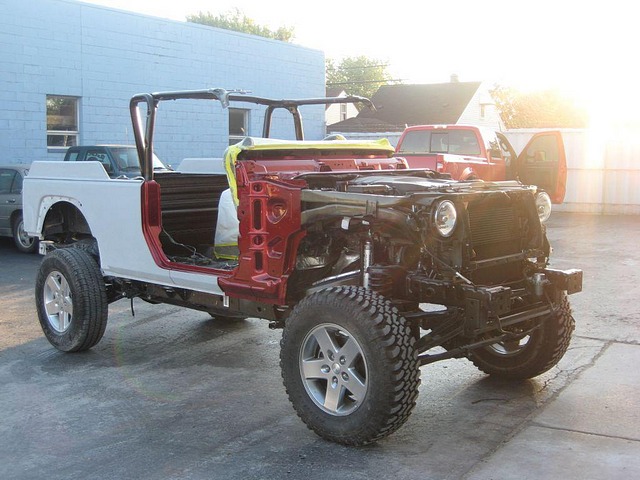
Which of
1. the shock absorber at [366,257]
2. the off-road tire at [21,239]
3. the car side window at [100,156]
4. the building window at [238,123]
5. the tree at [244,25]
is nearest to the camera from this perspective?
the shock absorber at [366,257]

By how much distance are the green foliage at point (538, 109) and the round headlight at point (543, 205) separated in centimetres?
5473

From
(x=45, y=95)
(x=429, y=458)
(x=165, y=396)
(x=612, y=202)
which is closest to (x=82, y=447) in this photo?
(x=165, y=396)

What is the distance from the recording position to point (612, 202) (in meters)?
20.7

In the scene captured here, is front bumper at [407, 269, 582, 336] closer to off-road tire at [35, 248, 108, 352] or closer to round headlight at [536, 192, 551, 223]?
round headlight at [536, 192, 551, 223]

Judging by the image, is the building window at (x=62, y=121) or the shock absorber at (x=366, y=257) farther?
the building window at (x=62, y=121)

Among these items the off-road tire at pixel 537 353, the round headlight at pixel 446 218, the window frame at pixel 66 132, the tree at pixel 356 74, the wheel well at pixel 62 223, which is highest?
the tree at pixel 356 74

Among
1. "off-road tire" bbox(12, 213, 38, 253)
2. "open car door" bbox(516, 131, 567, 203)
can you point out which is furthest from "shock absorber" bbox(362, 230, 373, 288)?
"open car door" bbox(516, 131, 567, 203)

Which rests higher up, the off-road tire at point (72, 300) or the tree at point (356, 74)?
the tree at point (356, 74)

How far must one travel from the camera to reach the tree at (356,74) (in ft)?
285

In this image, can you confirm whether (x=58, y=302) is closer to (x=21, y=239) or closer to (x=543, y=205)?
(x=543, y=205)

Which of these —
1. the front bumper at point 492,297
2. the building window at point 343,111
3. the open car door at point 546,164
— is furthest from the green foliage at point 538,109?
the front bumper at point 492,297

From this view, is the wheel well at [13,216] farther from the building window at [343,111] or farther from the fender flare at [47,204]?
the building window at [343,111]

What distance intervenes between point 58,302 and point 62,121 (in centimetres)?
1263

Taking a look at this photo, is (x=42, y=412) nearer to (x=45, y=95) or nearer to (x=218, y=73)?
(x=45, y=95)
